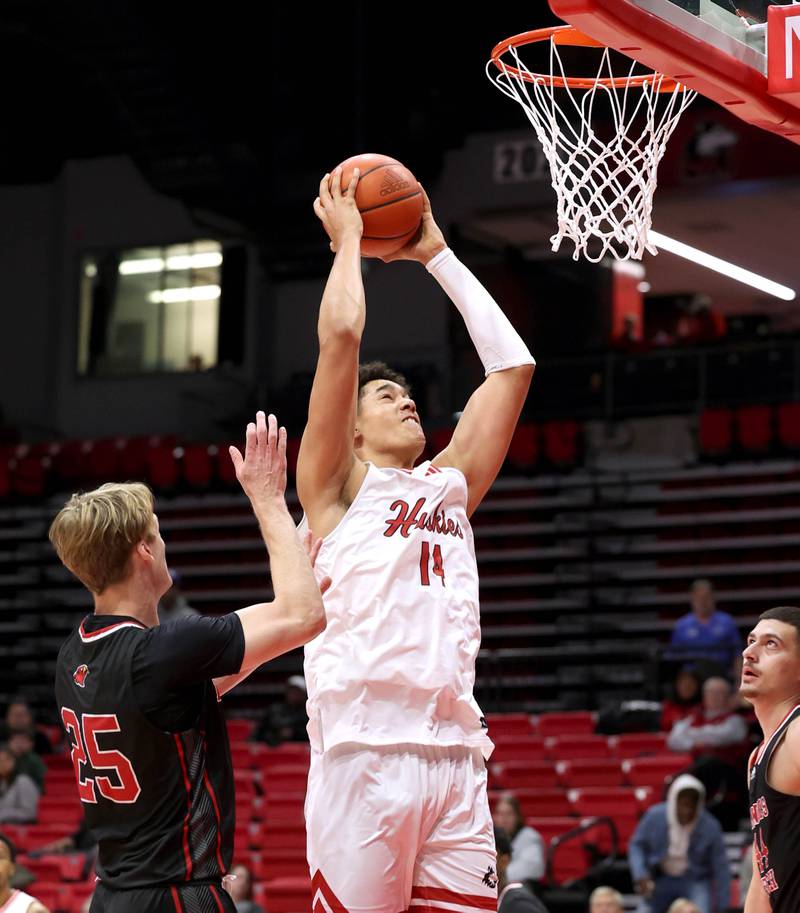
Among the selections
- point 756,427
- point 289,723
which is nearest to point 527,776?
point 289,723

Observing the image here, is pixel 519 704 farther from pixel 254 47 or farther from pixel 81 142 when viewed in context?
pixel 81 142

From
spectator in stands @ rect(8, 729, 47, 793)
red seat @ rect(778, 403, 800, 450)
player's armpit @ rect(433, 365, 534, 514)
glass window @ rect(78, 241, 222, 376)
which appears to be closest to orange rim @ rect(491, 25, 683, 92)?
player's armpit @ rect(433, 365, 534, 514)

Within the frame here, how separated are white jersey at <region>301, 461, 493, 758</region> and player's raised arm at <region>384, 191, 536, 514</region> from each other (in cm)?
28

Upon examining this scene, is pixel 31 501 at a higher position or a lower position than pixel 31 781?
higher

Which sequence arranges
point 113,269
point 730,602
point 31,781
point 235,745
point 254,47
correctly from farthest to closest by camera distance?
point 113,269 → point 254,47 → point 730,602 → point 235,745 → point 31,781

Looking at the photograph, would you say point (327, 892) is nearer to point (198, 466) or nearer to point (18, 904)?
point (18, 904)

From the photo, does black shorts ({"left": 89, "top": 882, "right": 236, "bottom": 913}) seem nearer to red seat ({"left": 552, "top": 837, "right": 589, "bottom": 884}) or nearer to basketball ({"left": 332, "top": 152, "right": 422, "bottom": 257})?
basketball ({"left": 332, "top": 152, "right": 422, "bottom": 257})

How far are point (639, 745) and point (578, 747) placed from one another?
0.49 meters

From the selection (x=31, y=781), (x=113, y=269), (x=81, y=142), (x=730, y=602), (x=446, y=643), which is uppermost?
(x=81, y=142)

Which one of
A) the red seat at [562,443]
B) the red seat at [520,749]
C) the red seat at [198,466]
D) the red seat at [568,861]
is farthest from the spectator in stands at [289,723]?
the red seat at [198,466]

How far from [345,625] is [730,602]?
12.8m

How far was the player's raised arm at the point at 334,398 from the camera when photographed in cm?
384

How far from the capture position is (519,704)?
48.3 ft

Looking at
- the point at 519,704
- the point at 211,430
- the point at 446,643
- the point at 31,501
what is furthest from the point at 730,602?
the point at 446,643
